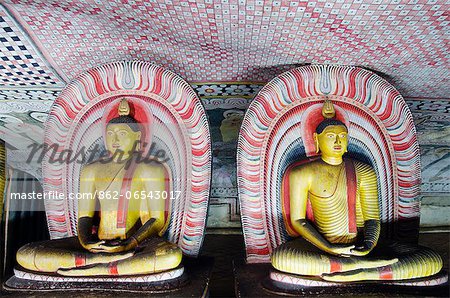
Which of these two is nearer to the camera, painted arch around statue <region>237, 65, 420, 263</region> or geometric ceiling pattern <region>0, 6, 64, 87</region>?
geometric ceiling pattern <region>0, 6, 64, 87</region>

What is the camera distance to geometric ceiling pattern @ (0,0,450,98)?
285 cm

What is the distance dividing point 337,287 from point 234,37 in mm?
1957

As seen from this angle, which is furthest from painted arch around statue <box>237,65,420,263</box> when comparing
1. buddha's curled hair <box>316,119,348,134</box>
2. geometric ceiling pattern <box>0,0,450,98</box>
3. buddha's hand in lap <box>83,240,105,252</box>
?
→ buddha's hand in lap <box>83,240,105,252</box>

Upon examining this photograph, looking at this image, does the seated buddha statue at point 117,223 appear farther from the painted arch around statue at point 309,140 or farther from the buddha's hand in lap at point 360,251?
the buddha's hand in lap at point 360,251

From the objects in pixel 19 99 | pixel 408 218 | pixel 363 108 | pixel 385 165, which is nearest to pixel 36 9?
pixel 19 99

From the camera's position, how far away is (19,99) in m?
4.36

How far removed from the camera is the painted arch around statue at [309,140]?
341cm

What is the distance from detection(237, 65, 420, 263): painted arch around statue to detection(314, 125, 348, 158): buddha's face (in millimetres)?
189

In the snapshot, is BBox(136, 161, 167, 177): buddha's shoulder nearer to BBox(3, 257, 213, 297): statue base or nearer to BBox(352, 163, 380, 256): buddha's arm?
BBox(3, 257, 213, 297): statue base

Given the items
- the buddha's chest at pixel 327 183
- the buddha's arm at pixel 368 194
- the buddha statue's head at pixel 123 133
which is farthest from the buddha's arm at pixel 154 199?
the buddha's arm at pixel 368 194

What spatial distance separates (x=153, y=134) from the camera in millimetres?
3496

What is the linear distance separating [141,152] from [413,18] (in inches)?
90.1

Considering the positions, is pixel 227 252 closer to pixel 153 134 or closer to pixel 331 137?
pixel 153 134

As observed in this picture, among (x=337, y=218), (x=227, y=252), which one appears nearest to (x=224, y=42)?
(x=337, y=218)
